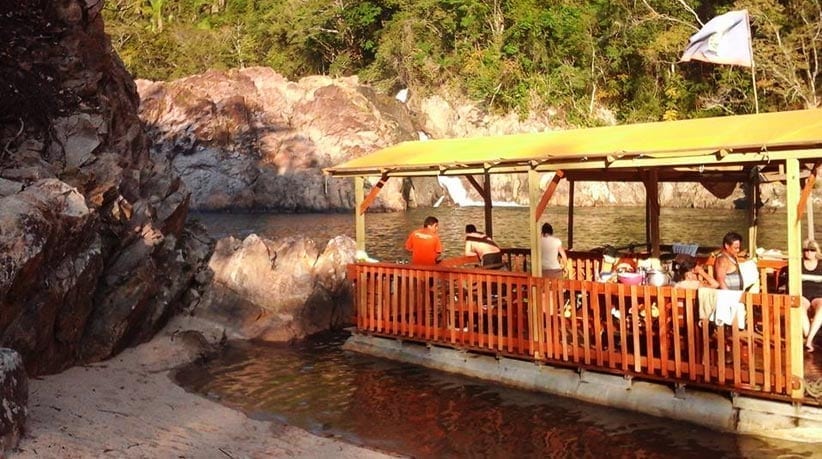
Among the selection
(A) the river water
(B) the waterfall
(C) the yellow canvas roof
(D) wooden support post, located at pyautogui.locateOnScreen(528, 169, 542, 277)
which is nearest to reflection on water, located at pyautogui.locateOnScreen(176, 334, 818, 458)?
(A) the river water

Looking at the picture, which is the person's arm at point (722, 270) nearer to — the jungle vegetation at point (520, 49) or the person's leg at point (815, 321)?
the person's leg at point (815, 321)

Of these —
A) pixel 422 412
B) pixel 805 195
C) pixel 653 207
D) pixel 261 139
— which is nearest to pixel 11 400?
pixel 422 412

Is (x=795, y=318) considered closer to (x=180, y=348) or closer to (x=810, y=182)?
(x=810, y=182)

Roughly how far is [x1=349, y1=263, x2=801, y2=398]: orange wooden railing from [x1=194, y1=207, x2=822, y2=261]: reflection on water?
13317 millimetres

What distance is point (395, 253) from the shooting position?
29234mm

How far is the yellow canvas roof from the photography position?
9.60 metres

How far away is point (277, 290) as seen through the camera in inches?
687

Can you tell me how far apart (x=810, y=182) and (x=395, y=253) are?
19803 mm

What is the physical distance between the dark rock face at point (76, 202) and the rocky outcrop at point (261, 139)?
3839cm

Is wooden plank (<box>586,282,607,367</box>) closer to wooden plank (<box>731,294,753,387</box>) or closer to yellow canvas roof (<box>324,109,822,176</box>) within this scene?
yellow canvas roof (<box>324,109,822,176</box>)

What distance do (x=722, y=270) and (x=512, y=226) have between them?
29705 millimetres

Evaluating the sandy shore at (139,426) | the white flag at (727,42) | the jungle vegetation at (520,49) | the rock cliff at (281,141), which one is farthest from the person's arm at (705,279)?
the rock cliff at (281,141)

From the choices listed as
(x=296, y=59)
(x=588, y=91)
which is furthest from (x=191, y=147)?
(x=588, y=91)

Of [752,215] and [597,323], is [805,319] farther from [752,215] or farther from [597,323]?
[752,215]
